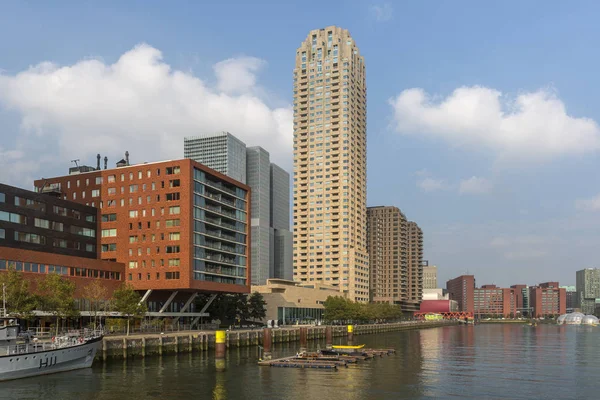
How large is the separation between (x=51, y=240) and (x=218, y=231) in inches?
1424

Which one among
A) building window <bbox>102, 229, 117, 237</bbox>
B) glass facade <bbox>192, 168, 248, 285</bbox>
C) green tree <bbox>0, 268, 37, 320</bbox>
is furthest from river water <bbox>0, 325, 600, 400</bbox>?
building window <bbox>102, 229, 117, 237</bbox>

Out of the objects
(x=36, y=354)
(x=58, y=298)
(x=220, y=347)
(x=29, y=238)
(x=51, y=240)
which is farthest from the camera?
(x=51, y=240)

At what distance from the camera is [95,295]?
112 metres

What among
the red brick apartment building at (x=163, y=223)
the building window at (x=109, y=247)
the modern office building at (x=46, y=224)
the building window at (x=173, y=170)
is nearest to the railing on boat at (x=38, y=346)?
the modern office building at (x=46, y=224)

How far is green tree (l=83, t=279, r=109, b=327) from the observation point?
112062 millimetres

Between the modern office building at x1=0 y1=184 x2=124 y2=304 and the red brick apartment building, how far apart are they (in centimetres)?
439

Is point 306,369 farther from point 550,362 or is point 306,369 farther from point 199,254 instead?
point 199,254

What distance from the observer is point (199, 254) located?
131250 mm

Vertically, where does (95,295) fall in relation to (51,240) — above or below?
below

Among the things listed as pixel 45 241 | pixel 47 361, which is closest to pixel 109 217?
pixel 45 241

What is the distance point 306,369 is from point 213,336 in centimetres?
3522

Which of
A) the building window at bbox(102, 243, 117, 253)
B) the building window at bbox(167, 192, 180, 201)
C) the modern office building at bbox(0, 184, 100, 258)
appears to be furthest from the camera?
the building window at bbox(102, 243, 117, 253)

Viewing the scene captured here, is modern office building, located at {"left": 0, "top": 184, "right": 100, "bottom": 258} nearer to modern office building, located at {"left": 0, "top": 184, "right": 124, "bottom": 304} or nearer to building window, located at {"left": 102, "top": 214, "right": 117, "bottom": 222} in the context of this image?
modern office building, located at {"left": 0, "top": 184, "right": 124, "bottom": 304}

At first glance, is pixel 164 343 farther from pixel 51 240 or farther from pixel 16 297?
pixel 51 240
